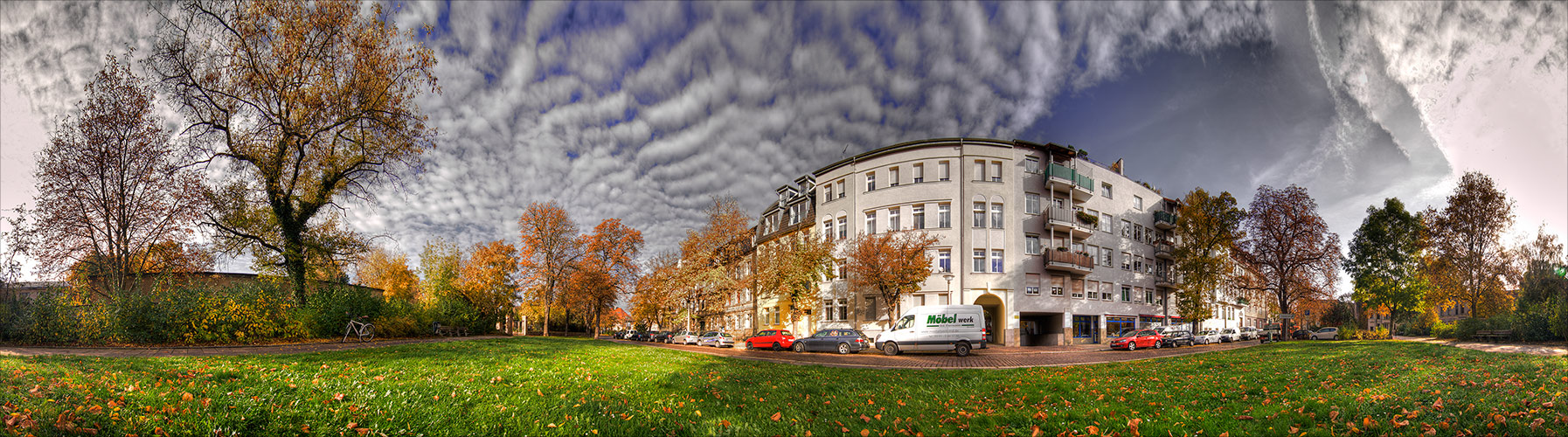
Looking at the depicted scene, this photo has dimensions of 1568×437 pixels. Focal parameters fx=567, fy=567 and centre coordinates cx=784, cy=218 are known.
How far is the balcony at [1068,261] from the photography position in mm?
39594

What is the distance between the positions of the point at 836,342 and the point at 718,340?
50.8 ft

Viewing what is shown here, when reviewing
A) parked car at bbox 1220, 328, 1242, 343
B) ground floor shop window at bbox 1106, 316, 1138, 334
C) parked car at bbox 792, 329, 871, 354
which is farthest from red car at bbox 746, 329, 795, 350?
parked car at bbox 1220, 328, 1242, 343

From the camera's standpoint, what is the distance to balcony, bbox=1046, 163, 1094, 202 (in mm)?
40906

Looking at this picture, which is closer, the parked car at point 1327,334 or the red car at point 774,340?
the red car at point 774,340

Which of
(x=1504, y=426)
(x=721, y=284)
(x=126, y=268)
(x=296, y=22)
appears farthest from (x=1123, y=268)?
(x=126, y=268)

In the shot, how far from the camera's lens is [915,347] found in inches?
1080

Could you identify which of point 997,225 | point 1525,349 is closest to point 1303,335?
point 997,225

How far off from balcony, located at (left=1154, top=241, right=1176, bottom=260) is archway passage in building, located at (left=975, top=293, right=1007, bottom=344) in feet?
70.5

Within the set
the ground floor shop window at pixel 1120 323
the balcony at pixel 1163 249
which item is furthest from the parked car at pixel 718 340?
the balcony at pixel 1163 249

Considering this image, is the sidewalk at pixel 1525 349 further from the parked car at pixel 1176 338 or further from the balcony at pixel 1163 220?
the balcony at pixel 1163 220

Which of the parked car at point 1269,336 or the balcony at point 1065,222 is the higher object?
the balcony at point 1065,222

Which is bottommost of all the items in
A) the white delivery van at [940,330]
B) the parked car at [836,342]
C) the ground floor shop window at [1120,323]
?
the ground floor shop window at [1120,323]

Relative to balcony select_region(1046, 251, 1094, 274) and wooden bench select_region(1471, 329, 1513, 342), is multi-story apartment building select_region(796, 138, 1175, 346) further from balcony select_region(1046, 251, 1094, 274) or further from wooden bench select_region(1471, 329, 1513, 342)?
wooden bench select_region(1471, 329, 1513, 342)

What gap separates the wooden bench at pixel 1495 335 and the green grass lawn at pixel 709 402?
21.3 metres
